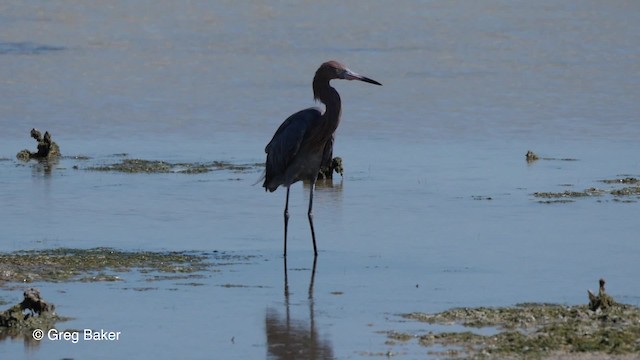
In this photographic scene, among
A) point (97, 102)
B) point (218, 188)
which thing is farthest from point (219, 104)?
point (218, 188)

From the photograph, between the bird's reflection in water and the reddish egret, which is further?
the reddish egret

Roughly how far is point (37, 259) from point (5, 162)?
17.8 feet

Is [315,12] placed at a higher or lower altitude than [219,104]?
higher

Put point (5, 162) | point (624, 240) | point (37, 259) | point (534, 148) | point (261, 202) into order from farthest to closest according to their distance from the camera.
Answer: point (534, 148)
point (5, 162)
point (261, 202)
point (624, 240)
point (37, 259)

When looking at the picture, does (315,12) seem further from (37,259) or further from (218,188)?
(37,259)

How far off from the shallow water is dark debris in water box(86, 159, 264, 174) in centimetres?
33

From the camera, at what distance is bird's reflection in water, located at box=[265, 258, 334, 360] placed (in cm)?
798

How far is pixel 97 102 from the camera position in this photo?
20.5 meters

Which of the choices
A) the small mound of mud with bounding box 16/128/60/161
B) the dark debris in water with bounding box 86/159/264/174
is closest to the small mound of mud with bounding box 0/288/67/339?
the dark debris in water with bounding box 86/159/264/174

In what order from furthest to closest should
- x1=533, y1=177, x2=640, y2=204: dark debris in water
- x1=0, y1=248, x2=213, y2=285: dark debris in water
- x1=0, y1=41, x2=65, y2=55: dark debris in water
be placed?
1. x1=0, y1=41, x2=65, y2=55: dark debris in water
2. x1=533, y1=177, x2=640, y2=204: dark debris in water
3. x1=0, y1=248, x2=213, y2=285: dark debris in water

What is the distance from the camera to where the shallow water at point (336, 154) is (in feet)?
30.0

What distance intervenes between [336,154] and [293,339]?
789cm

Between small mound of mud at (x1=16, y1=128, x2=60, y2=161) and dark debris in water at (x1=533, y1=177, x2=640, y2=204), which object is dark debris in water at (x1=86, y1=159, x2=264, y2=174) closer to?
small mound of mud at (x1=16, y1=128, x2=60, y2=161)

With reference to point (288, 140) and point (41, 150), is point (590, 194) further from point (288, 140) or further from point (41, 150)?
point (41, 150)
